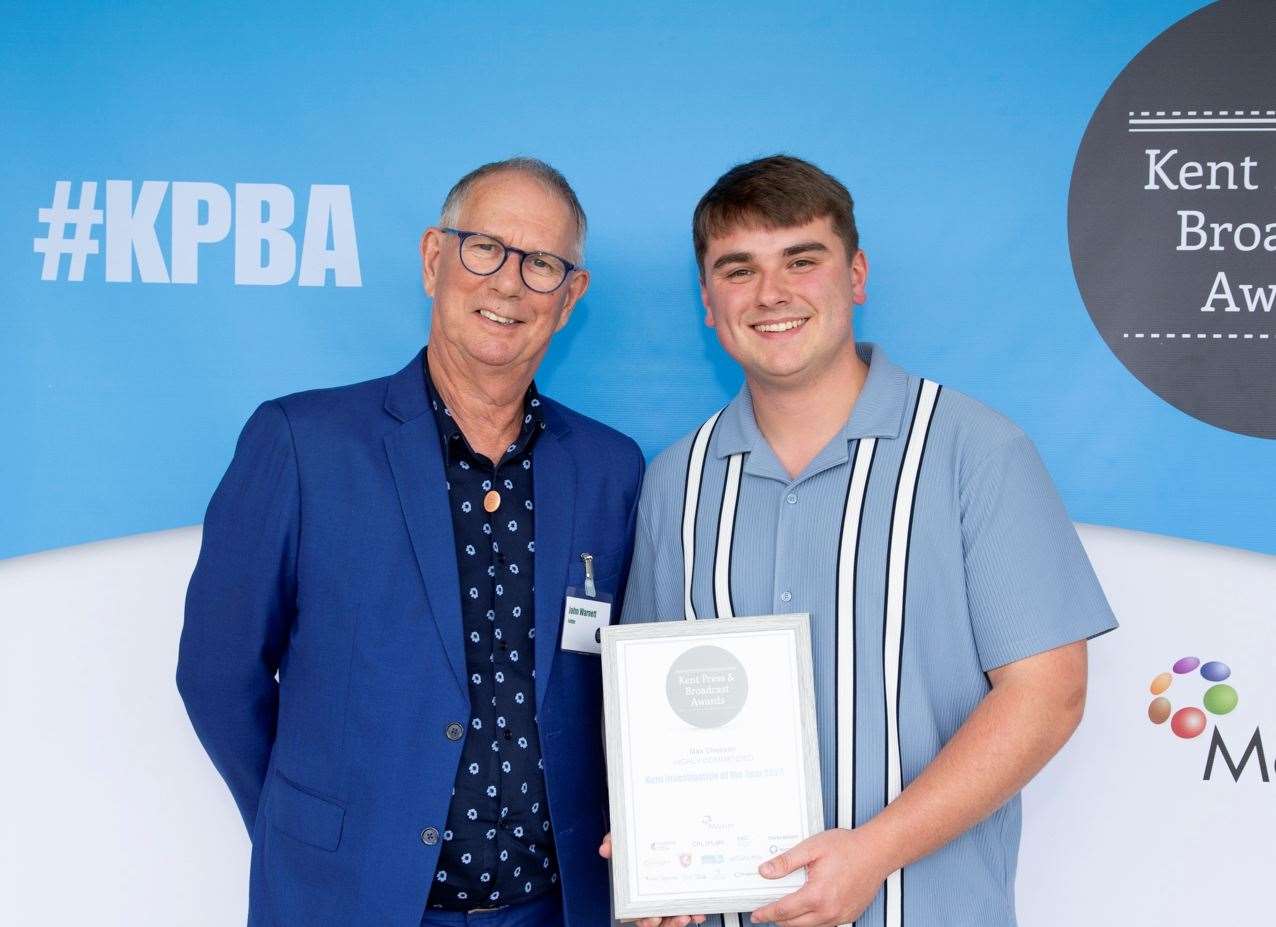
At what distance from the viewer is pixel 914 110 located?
2.41m

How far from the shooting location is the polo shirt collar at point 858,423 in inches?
69.8

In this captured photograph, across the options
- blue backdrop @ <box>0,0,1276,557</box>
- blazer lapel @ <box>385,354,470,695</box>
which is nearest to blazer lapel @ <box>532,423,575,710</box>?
blazer lapel @ <box>385,354,470,695</box>

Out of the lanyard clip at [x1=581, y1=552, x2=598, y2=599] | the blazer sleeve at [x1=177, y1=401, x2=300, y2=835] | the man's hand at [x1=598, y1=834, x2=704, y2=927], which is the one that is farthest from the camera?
the lanyard clip at [x1=581, y1=552, x2=598, y2=599]

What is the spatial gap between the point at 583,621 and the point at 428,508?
1.04 ft

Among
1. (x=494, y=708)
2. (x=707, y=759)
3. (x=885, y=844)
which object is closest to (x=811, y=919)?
(x=885, y=844)

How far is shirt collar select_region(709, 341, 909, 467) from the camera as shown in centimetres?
177

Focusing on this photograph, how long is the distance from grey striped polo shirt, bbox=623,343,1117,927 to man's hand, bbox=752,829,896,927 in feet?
0.37

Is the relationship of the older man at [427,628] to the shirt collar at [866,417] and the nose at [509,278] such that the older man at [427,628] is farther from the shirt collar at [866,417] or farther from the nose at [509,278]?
the shirt collar at [866,417]

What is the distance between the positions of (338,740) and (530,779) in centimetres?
31

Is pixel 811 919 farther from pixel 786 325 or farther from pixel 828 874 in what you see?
pixel 786 325

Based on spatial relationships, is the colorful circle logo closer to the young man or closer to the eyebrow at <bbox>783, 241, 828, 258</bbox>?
the young man

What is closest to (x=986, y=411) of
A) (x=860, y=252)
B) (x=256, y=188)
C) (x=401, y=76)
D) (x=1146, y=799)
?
(x=860, y=252)

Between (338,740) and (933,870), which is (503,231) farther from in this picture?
(933,870)

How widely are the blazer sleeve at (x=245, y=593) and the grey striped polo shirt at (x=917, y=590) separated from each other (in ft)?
2.37
